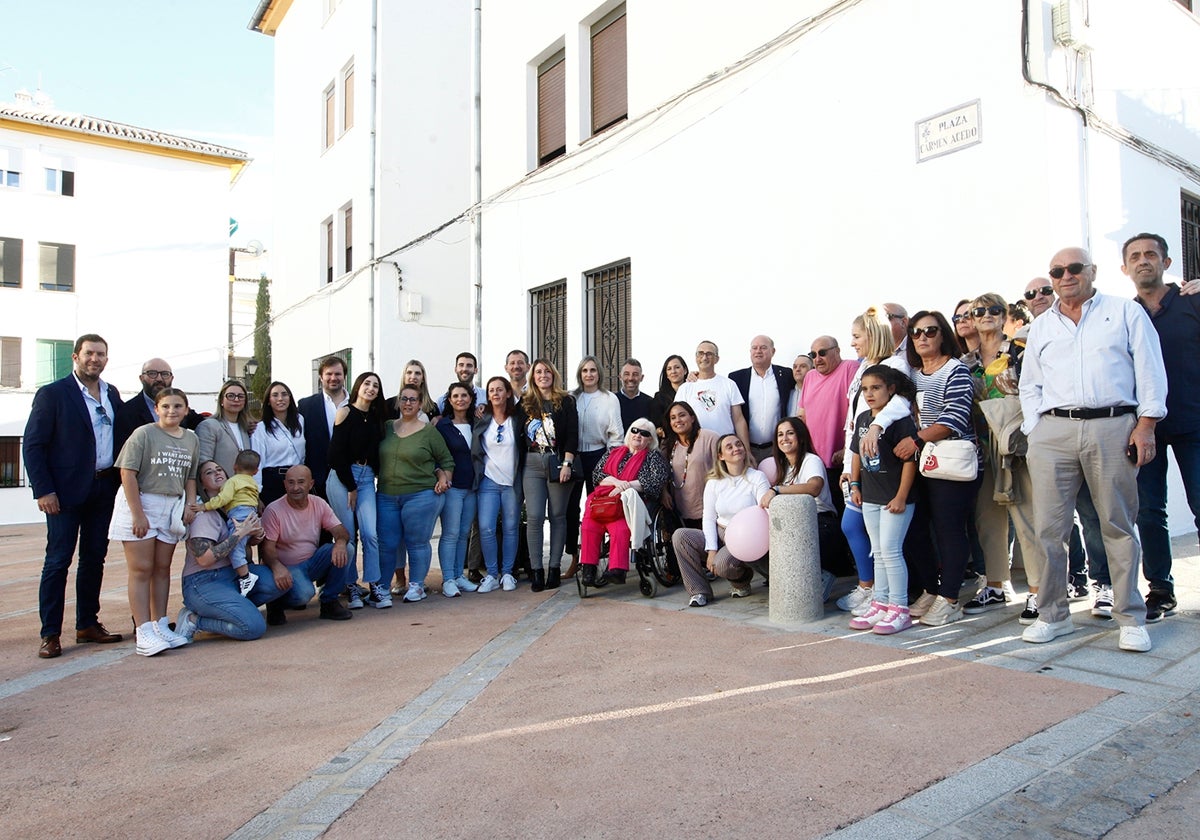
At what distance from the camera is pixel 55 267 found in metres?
27.6

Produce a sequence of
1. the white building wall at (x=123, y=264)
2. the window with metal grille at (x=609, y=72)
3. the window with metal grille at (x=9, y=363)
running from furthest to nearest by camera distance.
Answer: the white building wall at (x=123, y=264), the window with metal grille at (x=9, y=363), the window with metal grille at (x=609, y=72)

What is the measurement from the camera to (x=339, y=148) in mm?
16969

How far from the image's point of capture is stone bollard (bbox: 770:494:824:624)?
5523 mm

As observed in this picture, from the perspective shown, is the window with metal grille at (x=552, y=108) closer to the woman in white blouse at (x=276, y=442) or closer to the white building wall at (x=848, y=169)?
the white building wall at (x=848, y=169)

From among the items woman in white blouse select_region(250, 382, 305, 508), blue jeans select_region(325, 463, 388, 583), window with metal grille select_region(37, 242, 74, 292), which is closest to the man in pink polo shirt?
blue jeans select_region(325, 463, 388, 583)

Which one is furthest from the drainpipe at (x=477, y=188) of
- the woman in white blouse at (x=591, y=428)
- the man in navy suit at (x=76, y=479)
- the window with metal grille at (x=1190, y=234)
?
the window with metal grille at (x=1190, y=234)

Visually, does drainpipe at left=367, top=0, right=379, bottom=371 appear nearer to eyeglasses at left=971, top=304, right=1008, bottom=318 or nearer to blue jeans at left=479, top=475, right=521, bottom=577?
blue jeans at left=479, top=475, right=521, bottom=577

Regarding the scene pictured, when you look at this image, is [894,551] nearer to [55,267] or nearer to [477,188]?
[477,188]

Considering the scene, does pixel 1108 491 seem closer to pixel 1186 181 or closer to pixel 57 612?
pixel 1186 181

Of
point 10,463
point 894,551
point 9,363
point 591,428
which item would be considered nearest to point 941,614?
point 894,551

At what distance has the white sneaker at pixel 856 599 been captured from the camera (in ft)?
18.6

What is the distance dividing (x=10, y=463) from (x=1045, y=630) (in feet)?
99.0

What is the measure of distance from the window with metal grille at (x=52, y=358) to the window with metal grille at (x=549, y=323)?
2189cm

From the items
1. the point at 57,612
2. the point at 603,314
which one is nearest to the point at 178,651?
the point at 57,612
